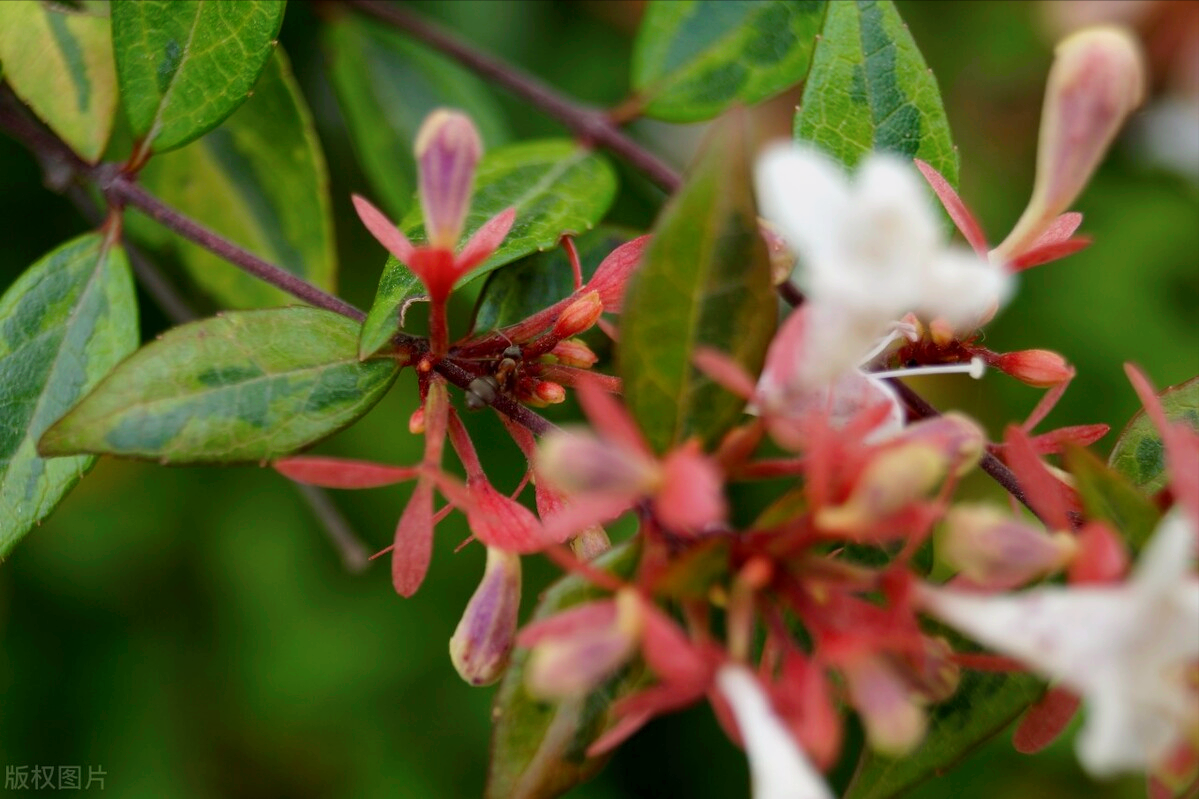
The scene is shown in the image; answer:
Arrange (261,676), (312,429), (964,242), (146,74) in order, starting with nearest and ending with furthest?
(312,429) < (146,74) < (964,242) < (261,676)

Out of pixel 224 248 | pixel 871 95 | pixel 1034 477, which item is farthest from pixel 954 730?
pixel 224 248

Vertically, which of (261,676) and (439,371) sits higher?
(439,371)

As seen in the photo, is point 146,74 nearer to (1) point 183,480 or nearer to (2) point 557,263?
(2) point 557,263

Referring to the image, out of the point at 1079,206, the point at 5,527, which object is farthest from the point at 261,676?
the point at 1079,206

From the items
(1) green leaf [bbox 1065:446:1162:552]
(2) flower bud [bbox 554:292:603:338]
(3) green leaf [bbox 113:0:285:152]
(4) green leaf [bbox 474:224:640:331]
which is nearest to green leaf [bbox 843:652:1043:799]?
(1) green leaf [bbox 1065:446:1162:552]

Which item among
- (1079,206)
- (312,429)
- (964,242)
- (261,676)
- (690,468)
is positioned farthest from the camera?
(1079,206)

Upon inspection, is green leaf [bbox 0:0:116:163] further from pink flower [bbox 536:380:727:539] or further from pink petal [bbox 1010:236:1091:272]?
pink petal [bbox 1010:236:1091:272]
